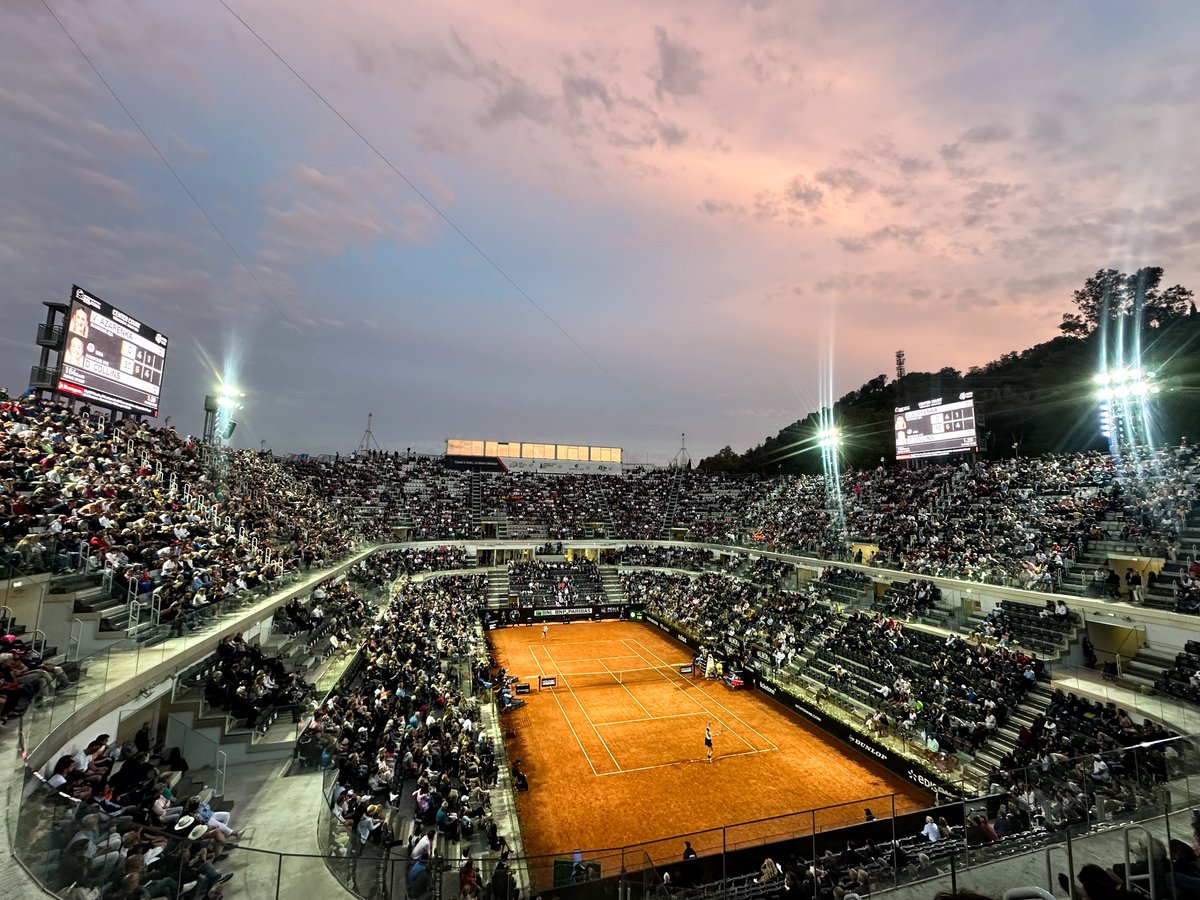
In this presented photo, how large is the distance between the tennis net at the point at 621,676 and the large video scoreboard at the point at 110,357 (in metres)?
22.8

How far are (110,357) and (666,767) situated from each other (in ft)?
89.2

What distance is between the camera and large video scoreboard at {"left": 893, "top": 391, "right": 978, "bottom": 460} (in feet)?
110

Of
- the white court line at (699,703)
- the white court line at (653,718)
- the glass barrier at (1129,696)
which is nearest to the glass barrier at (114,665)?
the white court line at (653,718)

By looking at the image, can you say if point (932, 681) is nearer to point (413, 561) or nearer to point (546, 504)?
point (413, 561)

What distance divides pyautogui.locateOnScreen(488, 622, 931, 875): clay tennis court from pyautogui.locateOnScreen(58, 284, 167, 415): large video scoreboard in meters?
21.3

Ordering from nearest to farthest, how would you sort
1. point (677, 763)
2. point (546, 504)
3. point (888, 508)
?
point (677, 763), point (888, 508), point (546, 504)

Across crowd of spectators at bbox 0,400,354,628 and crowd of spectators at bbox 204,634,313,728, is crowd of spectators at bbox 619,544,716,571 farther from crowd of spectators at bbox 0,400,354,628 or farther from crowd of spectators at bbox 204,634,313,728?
crowd of spectators at bbox 204,634,313,728

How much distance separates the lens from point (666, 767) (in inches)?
827

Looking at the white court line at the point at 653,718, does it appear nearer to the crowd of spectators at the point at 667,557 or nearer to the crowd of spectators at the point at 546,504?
the crowd of spectators at the point at 667,557

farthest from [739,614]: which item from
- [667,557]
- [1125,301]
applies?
[1125,301]

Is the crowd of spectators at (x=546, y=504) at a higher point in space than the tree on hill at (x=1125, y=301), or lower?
lower

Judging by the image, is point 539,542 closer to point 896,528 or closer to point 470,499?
point 470,499

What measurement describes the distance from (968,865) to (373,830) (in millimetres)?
10897

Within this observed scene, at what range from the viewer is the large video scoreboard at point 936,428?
3347cm
